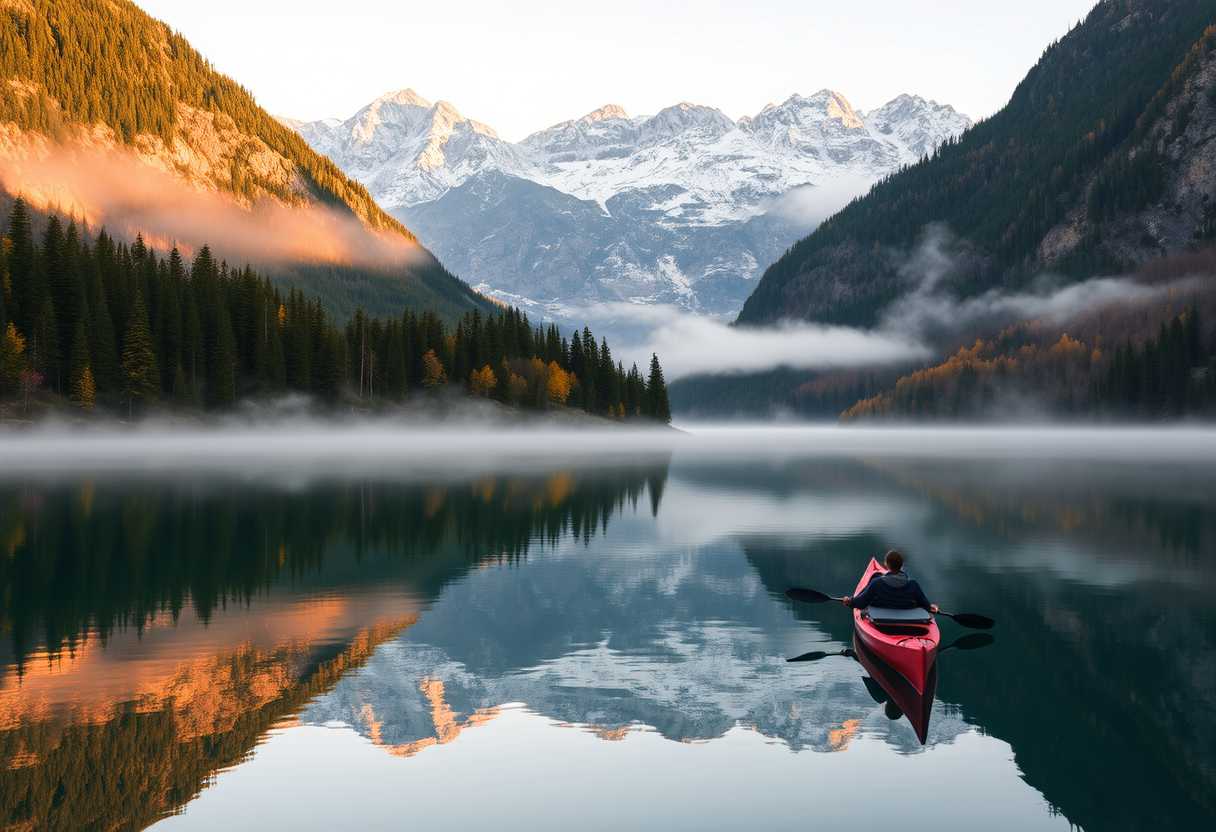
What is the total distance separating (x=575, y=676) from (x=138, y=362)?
125 m

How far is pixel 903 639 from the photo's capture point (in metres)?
24.0

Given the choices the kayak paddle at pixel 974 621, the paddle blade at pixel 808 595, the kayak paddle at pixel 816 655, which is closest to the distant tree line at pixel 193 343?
the paddle blade at pixel 808 595

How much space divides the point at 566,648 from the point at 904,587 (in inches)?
359

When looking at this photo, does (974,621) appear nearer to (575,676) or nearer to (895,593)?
(895,593)

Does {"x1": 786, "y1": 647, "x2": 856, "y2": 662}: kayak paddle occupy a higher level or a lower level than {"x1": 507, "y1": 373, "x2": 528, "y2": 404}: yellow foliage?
lower

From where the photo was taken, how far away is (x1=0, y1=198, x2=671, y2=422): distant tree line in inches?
5089

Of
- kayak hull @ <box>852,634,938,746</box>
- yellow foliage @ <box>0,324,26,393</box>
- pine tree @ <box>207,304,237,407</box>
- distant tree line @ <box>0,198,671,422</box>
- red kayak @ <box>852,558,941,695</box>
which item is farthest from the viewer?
pine tree @ <box>207,304,237,407</box>

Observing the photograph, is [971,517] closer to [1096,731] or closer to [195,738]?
[1096,731]

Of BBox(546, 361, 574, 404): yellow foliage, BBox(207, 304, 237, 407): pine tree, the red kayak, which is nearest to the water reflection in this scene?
the red kayak

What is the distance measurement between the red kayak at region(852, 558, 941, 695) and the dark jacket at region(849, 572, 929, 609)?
0.15m

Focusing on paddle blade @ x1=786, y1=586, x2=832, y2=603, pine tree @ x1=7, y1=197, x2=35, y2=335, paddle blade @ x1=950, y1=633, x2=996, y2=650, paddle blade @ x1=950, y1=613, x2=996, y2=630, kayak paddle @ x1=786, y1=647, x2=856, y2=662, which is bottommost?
kayak paddle @ x1=786, y1=647, x2=856, y2=662

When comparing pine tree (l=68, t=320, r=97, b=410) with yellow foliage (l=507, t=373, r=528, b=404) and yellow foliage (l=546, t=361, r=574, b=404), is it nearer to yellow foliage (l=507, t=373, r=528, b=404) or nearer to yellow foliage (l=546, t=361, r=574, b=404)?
yellow foliage (l=507, t=373, r=528, b=404)

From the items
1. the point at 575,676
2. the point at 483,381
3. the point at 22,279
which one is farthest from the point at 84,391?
the point at 575,676

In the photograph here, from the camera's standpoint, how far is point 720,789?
709 inches
